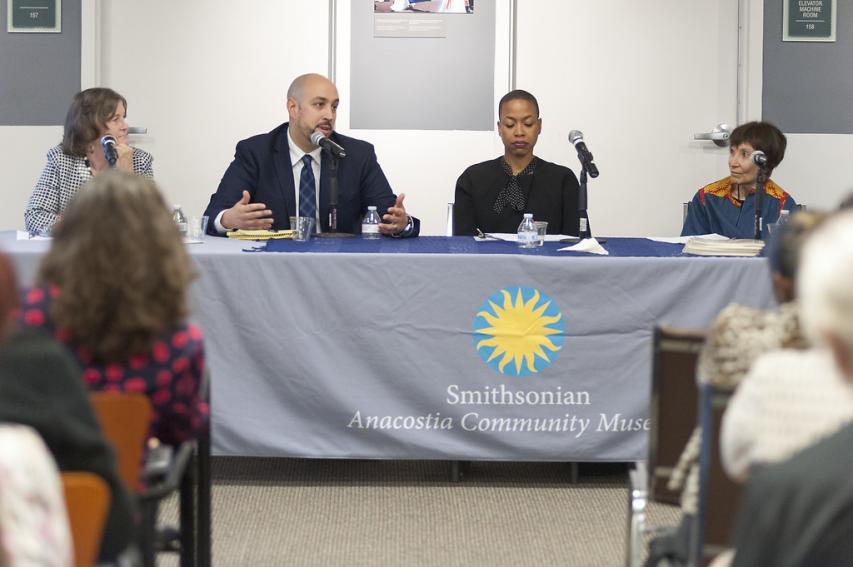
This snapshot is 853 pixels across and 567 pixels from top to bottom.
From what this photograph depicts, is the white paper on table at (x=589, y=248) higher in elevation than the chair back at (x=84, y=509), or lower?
higher

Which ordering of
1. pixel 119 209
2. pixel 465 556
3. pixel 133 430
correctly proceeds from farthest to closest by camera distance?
pixel 465 556 < pixel 119 209 < pixel 133 430

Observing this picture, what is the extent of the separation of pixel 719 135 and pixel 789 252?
4.34m

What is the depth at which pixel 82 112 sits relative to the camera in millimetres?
4723

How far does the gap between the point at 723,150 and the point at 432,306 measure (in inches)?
116

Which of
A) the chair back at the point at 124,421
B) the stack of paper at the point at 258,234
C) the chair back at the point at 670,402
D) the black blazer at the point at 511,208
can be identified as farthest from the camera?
the black blazer at the point at 511,208

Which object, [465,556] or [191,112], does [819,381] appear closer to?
[465,556]

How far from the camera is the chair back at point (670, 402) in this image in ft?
7.45

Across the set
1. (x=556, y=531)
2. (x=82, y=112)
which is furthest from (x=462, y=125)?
(x=556, y=531)

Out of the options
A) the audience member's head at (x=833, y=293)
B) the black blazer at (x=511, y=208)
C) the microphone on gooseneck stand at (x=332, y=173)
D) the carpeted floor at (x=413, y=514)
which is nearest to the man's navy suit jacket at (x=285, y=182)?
the microphone on gooseneck stand at (x=332, y=173)

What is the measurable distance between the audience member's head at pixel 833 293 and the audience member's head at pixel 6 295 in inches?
34.9

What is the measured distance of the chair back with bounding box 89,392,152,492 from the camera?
186 centimetres

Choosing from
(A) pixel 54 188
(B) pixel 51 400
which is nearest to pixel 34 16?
(A) pixel 54 188

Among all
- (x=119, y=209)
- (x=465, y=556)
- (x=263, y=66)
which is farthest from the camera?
(x=263, y=66)

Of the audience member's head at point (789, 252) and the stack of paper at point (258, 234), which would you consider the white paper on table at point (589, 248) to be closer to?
the stack of paper at point (258, 234)
